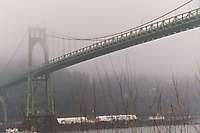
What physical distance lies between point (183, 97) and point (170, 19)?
2167 cm

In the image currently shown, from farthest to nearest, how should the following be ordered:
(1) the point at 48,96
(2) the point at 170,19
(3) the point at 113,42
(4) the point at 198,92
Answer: (1) the point at 48,96 → (3) the point at 113,42 → (2) the point at 170,19 → (4) the point at 198,92

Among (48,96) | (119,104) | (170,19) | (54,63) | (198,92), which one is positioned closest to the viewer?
(198,92)

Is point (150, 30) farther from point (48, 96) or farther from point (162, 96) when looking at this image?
point (162, 96)

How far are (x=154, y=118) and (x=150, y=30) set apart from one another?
22.6m

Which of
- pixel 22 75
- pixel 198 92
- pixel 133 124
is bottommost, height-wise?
pixel 133 124

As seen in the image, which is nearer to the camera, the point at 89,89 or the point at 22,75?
the point at 89,89

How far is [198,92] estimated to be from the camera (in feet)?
20.2

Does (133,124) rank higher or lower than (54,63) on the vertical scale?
lower

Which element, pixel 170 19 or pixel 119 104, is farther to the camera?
pixel 170 19

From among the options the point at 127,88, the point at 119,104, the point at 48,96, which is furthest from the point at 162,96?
the point at 48,96

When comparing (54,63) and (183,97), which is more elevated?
(54,63)

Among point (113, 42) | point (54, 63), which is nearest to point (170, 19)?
point (113, 42)

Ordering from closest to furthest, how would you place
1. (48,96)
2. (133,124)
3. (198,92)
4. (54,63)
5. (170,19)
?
(198,92), (133,124), (170,19), (54,63), (48,96)

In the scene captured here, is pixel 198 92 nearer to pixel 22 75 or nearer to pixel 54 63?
pixel 54 63
